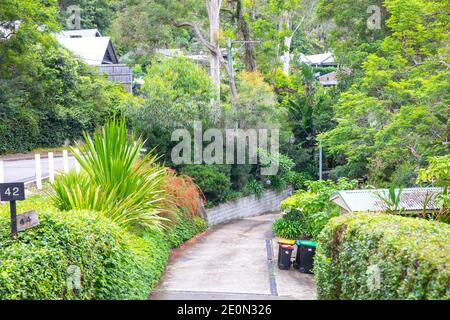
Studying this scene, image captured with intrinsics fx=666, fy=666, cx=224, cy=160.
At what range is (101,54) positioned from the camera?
4397cm

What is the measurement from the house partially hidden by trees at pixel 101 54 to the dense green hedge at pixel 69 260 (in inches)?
1120

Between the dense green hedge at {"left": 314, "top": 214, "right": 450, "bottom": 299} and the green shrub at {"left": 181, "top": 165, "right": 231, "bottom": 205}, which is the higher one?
the dense green hedge at {"left": 314, "top": 214, "right": 450, "bottom": 299}

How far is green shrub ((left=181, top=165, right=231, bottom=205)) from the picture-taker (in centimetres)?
2519

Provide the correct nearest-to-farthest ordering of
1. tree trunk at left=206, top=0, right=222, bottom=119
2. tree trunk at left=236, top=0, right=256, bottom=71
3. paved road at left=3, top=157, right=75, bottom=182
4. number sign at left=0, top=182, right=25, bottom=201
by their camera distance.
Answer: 1. number sign at left=0, top=182, right=25, bottom=201
2. paved road at left=3, top=157, right=75, bottom=182
3. tree trunk at left=206, top=0, right=222, bottom=119
4. tree trunk at left=236, top=0, right=256, bottom=71

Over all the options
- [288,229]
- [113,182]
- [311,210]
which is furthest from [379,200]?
[288,229]

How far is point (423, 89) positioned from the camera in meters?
20.5

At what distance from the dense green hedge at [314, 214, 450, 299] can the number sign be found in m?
4.53

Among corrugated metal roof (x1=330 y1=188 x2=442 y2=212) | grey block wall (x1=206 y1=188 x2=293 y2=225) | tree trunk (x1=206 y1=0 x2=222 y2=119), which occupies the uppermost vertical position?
tree trunk (x1=206 y1=0 x2=222 y2=119)

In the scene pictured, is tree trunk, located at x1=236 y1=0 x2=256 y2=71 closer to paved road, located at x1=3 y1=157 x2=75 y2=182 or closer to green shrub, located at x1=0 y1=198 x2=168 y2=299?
paved road, located at x1=3 y1=157 x2=75 y2=182

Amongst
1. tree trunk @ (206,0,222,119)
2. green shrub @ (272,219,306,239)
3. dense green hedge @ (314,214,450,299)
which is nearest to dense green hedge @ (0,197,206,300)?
dense green hedge @ (314,214,450,299)
